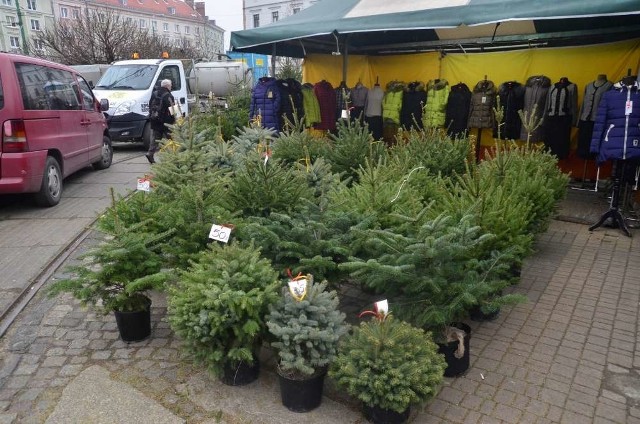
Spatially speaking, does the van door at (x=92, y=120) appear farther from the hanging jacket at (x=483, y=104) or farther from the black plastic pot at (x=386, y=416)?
the black plastic pot at (x=386, y=416)

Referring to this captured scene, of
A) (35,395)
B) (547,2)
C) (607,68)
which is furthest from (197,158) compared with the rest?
(607,68)

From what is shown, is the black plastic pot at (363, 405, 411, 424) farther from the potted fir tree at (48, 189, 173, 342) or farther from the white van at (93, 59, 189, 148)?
the white van at (93, 59, 189, 148)

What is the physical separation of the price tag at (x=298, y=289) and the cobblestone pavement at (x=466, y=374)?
29.5 inches

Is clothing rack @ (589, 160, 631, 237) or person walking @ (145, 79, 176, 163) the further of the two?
person walking @ (145, 79, 176, 163)

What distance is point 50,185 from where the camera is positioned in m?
7.32

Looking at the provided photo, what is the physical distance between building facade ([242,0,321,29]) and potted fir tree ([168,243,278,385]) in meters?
55.0

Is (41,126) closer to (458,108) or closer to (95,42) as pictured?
(458,108)

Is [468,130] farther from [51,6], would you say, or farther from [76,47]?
[51,6]

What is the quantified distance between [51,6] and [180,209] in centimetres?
6789

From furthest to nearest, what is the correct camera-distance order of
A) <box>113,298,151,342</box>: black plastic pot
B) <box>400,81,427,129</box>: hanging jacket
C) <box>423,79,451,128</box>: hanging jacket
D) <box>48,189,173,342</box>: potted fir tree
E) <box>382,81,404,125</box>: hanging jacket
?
<box>382,81,404,125</box>: hanging jacket < <box>400,81,427,129</box>: hanging jacket < <box>423,79,451,128</box>: hanging jacket < <box>113,298,151,342</box>: black plastic pot < <box>48,189,173,342</box>: potted fir tree

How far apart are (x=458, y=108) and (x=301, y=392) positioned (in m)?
8.08

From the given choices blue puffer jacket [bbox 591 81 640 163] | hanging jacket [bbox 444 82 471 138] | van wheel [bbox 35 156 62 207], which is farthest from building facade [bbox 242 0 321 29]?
blue puffer jacket [bbox 591 81 640 163]

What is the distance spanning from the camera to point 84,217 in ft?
23.1

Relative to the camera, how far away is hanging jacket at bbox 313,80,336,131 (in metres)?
11.3
